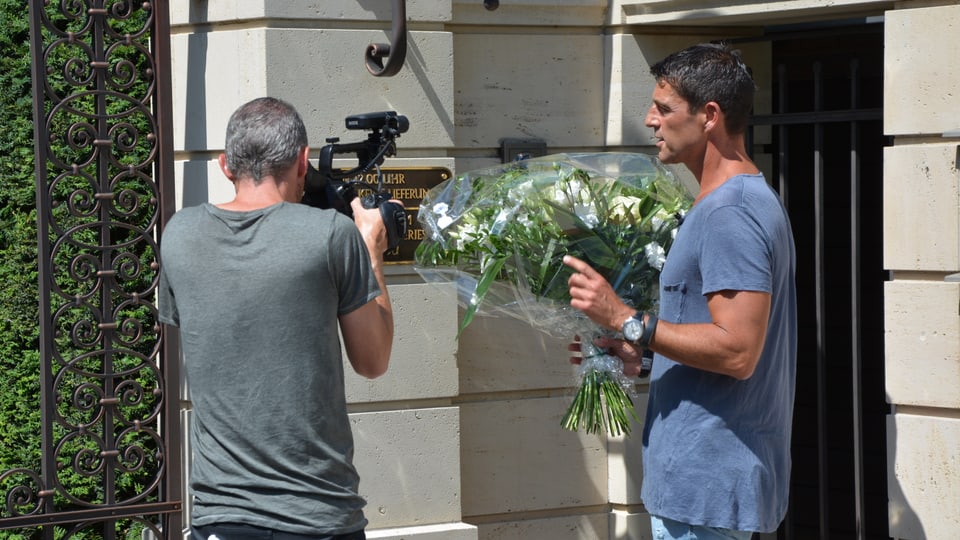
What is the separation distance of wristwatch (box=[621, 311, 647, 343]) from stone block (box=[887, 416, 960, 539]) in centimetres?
192

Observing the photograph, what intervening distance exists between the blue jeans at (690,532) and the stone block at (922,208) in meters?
1.78

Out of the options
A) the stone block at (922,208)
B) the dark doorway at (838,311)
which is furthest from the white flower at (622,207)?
the dark doorway at (838,311)

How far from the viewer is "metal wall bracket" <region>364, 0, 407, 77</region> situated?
473cm

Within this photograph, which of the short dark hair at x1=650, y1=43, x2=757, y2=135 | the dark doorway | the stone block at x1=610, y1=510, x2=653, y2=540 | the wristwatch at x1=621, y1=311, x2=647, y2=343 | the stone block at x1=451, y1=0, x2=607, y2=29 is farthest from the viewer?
the dark doorway

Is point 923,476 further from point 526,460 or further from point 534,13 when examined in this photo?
point 534,13

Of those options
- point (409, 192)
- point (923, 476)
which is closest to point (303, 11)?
point (409, 192)

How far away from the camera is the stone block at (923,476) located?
15.5ft

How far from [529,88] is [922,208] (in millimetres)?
1611

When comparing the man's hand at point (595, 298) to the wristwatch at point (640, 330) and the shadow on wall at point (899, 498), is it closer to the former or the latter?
the wristwatch at point (640, 330)

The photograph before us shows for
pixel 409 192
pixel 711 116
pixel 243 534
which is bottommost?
pixel 243 534

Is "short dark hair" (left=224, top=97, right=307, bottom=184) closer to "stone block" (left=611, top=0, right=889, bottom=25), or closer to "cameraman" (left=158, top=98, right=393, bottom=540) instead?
"cameraman" (left=158, top=98, right=393, bottom=540)

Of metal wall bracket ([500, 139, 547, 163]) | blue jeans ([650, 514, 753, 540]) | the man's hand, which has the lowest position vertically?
blue jeans ([650, 514, 753, 540])

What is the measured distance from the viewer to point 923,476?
4.81m

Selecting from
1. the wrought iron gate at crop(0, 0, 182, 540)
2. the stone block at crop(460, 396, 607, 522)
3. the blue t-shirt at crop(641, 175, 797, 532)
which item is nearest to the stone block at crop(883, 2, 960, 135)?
the blue t-shirt at crop(641, 175, 797, 532)
